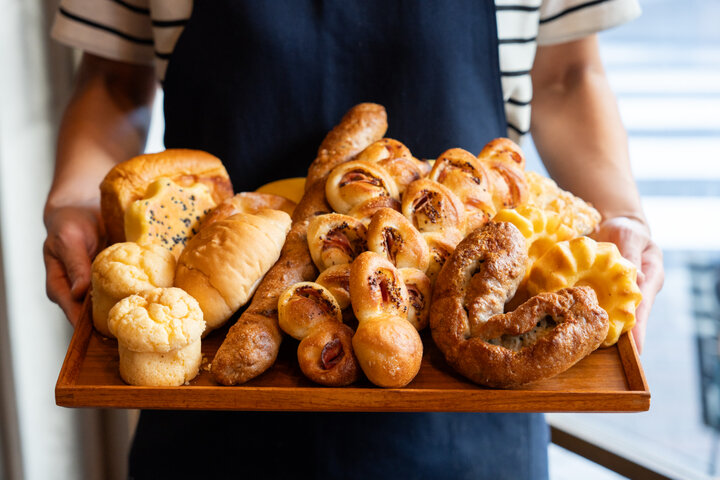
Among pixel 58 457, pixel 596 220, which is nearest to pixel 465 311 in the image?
pixel 596 220

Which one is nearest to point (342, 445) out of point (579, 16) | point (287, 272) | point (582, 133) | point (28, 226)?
point (287, 272)

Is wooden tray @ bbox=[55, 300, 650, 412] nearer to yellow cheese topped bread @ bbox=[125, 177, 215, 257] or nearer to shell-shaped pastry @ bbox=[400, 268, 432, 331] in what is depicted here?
shell-shaped pastry @ bbox=[400, 268, 432, 331]

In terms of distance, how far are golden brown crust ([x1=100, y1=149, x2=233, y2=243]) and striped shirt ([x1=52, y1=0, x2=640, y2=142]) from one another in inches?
14.2

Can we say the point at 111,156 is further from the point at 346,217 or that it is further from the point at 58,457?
the point at 58,457

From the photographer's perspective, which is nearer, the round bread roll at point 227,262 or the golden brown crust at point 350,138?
the round bread roll at point 227,262

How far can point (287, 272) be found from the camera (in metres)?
0.85

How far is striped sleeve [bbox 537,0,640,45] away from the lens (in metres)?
1.28

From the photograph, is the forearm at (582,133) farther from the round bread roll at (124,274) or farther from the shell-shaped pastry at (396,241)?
the round bread roll at (124,274)

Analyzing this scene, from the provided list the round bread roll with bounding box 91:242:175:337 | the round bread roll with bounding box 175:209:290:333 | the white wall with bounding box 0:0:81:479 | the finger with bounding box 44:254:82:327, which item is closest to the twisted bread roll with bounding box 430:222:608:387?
the round bread roll with bounding box 175:209:290:333

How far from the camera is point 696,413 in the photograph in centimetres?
172

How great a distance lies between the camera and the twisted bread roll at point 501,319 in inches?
28.2

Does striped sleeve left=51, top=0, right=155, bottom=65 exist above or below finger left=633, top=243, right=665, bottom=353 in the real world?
above

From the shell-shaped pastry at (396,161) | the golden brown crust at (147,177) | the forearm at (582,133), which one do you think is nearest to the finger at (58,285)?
the golden brown crust at (147,177)

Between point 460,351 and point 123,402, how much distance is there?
367mm
